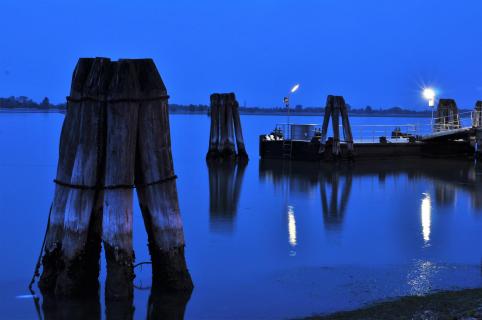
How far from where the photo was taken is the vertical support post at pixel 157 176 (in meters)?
8.95

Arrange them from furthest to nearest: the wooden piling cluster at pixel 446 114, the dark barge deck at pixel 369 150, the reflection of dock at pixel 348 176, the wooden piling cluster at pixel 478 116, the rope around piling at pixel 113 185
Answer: the wooden piling cluster at pixel 446 114 < the wooden piling cluster at pixel 478 116 < the dark barge deck at pixel 369 150 < the reflection of dock at pixel 348 176 < the rope around piling at pixel 113 185

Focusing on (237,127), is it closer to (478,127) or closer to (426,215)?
(478,127)

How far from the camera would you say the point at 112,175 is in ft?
28.6

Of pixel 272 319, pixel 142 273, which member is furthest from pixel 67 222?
pixel 272 319

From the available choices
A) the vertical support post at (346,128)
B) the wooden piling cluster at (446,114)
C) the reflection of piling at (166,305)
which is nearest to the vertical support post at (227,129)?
the vertical support post at (346,128)

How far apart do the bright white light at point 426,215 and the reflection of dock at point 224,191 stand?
4.63 metres

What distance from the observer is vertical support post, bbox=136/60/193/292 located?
29.3 ft

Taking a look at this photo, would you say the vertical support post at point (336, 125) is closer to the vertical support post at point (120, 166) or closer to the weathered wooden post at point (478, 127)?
the weathered wooden post at point (478, 127)

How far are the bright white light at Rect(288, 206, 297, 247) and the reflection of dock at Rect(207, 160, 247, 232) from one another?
1468mm

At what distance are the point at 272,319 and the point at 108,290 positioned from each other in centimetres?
230

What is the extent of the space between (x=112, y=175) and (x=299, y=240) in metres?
6.83

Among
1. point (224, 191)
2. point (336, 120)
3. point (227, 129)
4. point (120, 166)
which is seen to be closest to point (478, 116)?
point (336, 120)

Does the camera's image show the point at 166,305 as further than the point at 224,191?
No

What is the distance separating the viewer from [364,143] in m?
35.9
